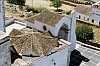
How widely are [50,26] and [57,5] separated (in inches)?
1480

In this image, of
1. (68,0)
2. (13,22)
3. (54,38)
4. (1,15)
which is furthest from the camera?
(68,0)

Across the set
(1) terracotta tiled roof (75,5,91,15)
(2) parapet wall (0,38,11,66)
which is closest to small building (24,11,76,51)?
(2) parapet wall (0,38,11,66)

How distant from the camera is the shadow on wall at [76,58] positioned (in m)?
47.3

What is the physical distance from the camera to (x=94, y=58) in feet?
160

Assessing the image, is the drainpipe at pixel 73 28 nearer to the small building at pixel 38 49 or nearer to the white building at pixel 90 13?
the small building at pixel 38 49

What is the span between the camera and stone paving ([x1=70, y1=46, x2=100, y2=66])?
155 ft

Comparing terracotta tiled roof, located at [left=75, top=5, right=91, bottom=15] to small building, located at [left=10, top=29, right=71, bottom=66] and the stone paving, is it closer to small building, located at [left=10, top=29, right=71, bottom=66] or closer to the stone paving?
the stone paving

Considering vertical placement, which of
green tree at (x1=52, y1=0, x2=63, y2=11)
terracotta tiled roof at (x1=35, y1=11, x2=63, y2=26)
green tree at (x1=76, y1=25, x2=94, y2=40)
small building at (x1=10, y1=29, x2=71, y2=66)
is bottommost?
green tree at (x1=76, y1=25, x2=94, y2=40)

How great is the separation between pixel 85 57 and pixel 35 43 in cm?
1194

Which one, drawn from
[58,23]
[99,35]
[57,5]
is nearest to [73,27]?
[58,23]

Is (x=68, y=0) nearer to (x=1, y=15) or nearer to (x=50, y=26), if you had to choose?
(x=50, y=26)

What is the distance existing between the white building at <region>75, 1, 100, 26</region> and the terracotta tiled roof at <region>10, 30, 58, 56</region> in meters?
35.5

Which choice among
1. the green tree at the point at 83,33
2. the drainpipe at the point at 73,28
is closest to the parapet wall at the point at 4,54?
the drainpipe at the point at 73,28

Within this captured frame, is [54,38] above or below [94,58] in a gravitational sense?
above
